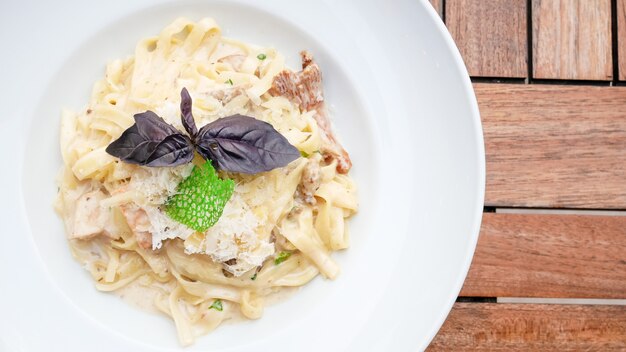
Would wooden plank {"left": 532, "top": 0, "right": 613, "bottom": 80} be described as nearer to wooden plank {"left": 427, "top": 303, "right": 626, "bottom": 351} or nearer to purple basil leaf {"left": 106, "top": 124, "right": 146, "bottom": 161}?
wooden plank {"left": 427, "top": 303, "right": 626, "bottom": 351}

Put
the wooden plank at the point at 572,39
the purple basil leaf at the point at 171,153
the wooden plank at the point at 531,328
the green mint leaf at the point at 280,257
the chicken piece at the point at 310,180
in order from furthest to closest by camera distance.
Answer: the wooden plank at the point at 572,39 → the wooden plank at the point at 531,328 → the green mint leaf at the point at 280,257 → the chicken piece at the point at 310,180 → the purple basil leaf at the point at 171,153

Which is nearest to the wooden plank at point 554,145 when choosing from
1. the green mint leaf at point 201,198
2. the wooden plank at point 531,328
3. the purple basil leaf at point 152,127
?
the wooden plank at point 531,328

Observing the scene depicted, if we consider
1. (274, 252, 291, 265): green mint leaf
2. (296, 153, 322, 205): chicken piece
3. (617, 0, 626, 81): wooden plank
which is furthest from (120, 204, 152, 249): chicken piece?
(617, 0, 626, 81): wooden plank

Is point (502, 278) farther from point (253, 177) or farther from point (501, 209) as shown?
point (253, 177)

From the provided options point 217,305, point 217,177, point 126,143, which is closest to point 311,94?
point 217,177

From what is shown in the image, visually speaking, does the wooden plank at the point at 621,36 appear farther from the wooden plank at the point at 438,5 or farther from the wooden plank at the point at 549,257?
the wooden plank at the point at 438,5

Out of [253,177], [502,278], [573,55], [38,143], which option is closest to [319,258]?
[253,177]

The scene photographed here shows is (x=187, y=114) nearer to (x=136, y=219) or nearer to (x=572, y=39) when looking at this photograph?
(x=136, y=219)
